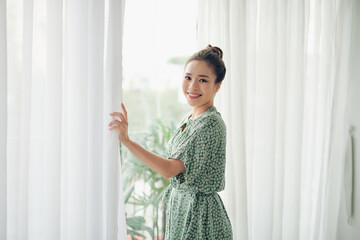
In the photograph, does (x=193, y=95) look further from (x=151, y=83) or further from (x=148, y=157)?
(x=151, y=83)

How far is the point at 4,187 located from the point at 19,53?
45 centimetres

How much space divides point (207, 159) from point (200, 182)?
96mm

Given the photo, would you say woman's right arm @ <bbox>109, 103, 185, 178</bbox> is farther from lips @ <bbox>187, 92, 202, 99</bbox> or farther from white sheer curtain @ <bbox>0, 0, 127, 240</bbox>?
lips @ <bbox>187, 92, 202, 99</bbox>

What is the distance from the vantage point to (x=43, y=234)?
1199 millimetres

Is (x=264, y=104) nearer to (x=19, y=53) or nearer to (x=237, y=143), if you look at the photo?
(x=237, y=143)

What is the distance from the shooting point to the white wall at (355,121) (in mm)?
2141

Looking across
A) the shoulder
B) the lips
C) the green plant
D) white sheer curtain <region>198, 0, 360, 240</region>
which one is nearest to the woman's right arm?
the shoulder

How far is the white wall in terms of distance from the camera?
214 cm

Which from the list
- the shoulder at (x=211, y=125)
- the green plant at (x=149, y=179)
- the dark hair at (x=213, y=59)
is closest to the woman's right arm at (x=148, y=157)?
the shoulder at (x=211, y=125)

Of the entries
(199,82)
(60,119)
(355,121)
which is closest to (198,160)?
(199,82)

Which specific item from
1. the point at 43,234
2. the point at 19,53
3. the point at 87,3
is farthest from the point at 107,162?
the point at 87,3

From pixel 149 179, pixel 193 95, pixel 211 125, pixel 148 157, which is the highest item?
pixel 193 95

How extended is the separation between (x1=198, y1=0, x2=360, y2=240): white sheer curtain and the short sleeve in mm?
481

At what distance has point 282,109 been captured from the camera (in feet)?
6.29
